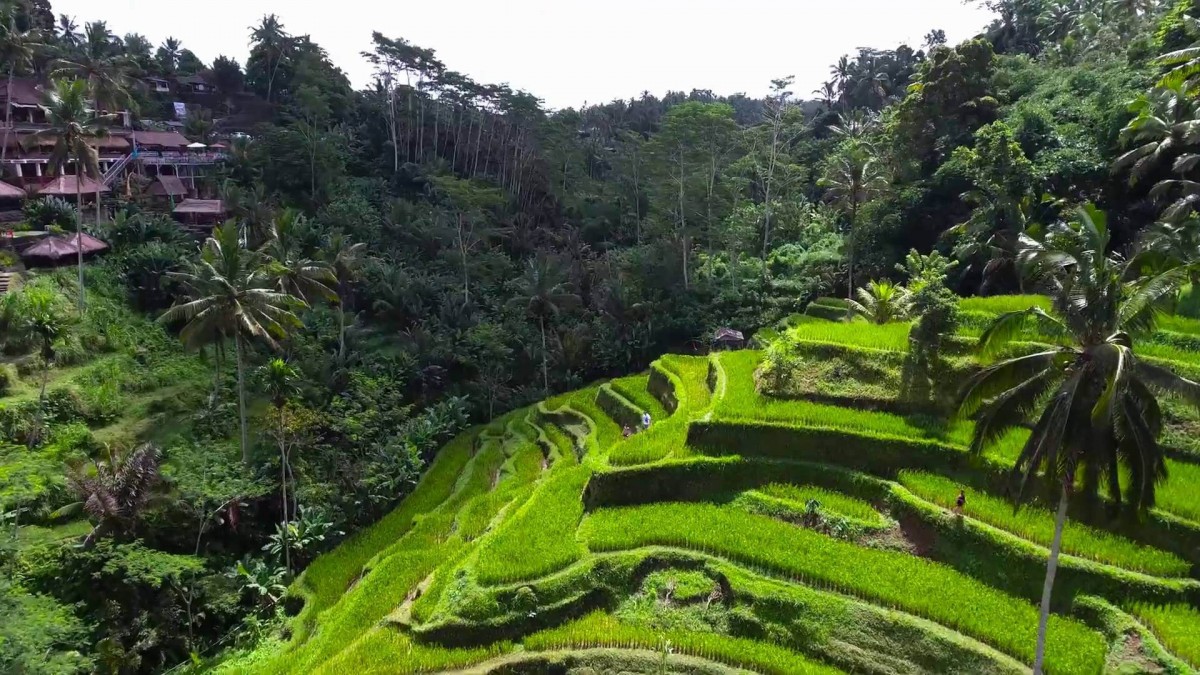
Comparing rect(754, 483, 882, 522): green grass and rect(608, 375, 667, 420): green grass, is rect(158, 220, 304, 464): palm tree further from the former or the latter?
rect(754, 483, 882, 522): green grass

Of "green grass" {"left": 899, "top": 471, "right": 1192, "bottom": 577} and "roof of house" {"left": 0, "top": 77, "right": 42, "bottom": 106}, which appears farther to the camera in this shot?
"roof of house" {"left": 0, "top": 77, "right": 42, "bottom": 106}

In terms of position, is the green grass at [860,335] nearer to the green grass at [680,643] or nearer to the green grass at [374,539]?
the green grass at [680,643]

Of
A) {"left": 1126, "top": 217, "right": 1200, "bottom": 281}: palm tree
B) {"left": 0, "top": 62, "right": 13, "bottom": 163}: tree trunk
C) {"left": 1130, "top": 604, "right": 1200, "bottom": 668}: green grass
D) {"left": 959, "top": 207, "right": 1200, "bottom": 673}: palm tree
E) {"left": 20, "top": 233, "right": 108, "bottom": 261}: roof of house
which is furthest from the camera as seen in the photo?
{"left": 0, "top": 62, "right": 13, "bottom": 163}: tree trunk

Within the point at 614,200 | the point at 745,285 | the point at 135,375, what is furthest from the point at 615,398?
the point at 614,200

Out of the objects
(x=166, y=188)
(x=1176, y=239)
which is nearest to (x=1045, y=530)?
(x=1176, y=239)

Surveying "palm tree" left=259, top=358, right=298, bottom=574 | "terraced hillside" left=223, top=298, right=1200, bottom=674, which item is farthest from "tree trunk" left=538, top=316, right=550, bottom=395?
"terraced hillside" left=223, top=298, right=1200, bottom=674

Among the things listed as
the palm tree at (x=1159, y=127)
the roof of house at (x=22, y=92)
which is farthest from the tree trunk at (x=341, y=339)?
the palm tree at (x=1159, y=127)

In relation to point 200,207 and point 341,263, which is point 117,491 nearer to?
point 341,263
